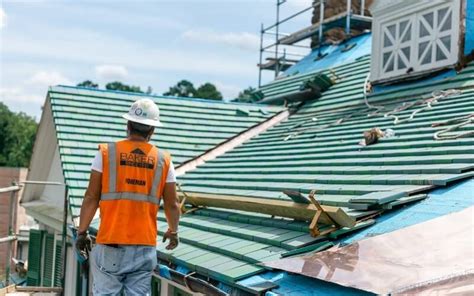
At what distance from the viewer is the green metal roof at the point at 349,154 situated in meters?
5.15

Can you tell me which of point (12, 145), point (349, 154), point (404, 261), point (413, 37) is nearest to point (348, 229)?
point (404, 261)

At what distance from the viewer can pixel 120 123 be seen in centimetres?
1046

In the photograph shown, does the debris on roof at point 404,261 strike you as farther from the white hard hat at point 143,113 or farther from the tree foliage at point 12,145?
the tree foliage at point 12,145

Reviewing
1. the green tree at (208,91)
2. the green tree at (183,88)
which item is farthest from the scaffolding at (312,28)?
the green tree at (183,88)

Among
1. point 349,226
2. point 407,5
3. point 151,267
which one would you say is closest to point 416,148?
point 349,226

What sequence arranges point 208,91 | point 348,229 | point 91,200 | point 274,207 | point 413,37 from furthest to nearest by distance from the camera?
1. point 208,91
2. point 413,37
3. point 274,207
4. point 348,229
5. point 91,200

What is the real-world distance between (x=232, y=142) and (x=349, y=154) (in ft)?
14.2

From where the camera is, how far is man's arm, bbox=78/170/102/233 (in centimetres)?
393

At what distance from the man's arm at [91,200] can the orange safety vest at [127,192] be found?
0.05 metres

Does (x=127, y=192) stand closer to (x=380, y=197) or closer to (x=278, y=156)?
(x=380, y=197)

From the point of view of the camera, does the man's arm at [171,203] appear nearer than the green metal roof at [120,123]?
Yes

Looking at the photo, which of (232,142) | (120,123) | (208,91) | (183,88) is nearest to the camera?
(120,123)

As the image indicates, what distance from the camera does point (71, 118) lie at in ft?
33.3

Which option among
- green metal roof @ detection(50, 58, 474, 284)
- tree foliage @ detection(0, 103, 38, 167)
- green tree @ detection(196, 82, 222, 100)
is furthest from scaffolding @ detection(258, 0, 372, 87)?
green tree @ detection(196, 82, 222, 100)
